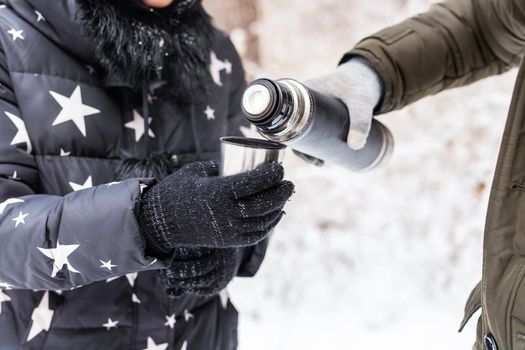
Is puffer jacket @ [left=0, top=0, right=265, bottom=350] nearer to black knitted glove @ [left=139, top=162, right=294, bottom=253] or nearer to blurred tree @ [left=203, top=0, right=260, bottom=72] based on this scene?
black knitted glove @ [left=139, top=162, right=294, bottom=253]

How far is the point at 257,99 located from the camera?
2.07ft

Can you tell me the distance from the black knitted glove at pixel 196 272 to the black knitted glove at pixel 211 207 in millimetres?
97

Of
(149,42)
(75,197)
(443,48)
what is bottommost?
(75,197)

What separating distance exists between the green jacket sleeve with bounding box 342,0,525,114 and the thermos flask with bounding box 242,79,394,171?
0.12 meters

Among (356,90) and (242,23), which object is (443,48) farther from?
(242,23)

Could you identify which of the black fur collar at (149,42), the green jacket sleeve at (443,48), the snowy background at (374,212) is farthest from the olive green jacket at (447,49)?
the snowy background at (374,212)

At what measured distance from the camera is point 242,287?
2.34 metres

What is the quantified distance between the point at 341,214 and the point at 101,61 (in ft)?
5.92

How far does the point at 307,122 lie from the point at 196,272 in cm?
31

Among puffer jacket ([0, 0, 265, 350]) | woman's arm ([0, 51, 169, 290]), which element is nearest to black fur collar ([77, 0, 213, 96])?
puffer jacket ([0, 0, 265, 350])

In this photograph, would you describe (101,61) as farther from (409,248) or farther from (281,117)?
(409,248)

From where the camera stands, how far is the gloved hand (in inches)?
32.7

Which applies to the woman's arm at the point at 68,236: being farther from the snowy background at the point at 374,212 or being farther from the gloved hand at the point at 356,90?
the snowy background at the point at 374,212

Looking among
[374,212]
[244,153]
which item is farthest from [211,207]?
[374,212]
